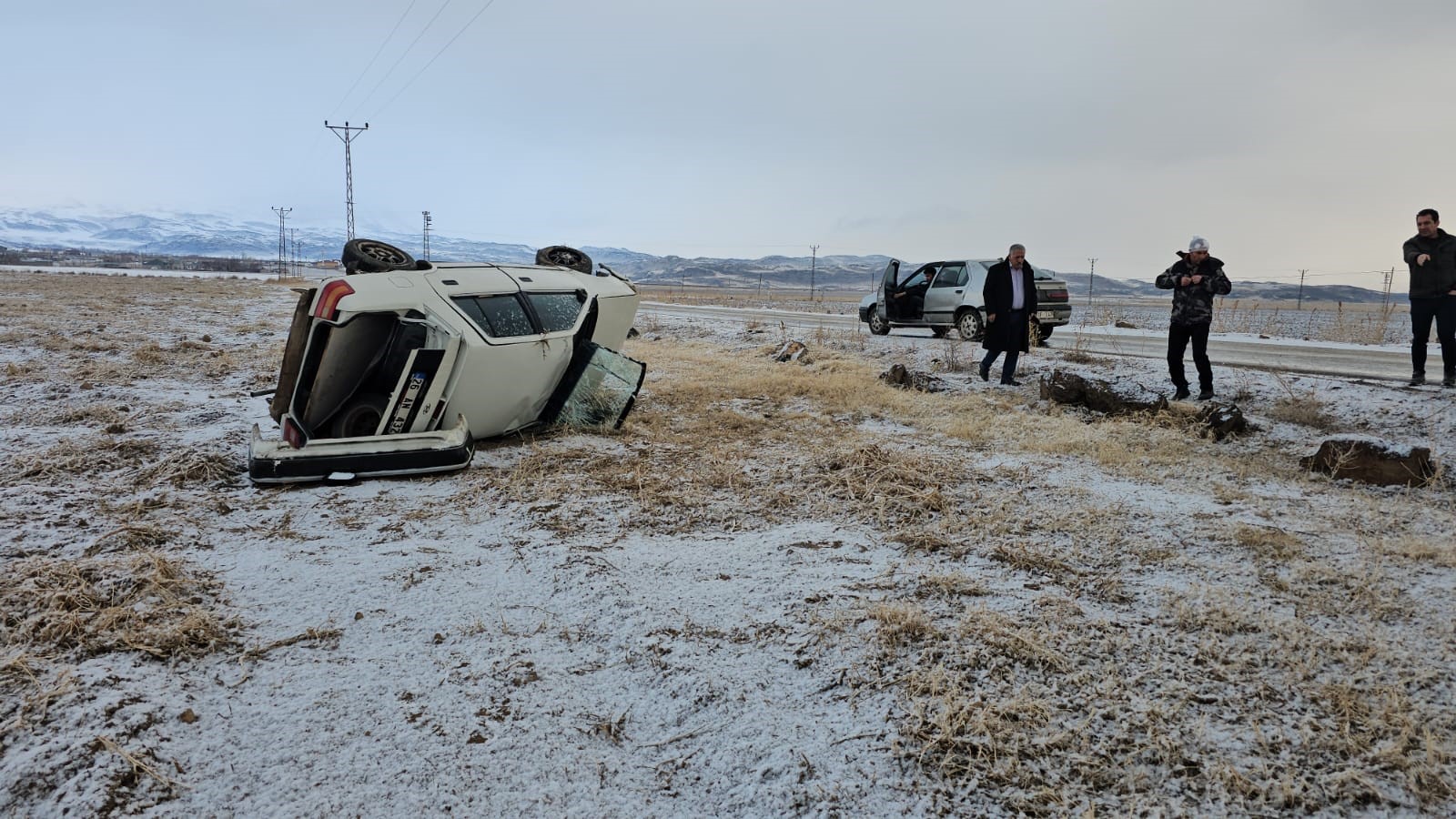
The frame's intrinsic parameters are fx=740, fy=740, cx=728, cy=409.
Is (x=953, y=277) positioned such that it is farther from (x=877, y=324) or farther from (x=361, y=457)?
(x=361, y=457)

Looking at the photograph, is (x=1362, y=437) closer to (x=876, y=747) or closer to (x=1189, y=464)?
(x=1189, y=464)

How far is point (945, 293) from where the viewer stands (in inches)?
590

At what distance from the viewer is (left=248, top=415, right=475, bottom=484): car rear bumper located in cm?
504

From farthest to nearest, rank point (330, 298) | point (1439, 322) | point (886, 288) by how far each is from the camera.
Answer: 1. point (886, 288)
2. point (1439, 322)
3. point (330, 298)

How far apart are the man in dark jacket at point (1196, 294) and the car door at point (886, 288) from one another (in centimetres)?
786

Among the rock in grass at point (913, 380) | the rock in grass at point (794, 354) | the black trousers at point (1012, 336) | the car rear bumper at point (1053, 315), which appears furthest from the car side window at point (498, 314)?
the car rear bumper at point (1053, 315)

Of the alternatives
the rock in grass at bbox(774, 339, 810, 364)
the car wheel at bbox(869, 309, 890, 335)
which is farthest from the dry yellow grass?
the car wheel at bbox(869, 309, 890, 335)

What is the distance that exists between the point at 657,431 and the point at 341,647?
13.9 ft

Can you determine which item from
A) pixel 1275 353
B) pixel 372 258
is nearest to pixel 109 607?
pixel 372 258

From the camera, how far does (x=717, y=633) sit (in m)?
3.13

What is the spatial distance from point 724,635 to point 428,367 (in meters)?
3.39

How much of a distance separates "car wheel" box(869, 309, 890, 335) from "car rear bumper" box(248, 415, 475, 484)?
39.6 feet

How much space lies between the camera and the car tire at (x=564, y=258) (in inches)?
311

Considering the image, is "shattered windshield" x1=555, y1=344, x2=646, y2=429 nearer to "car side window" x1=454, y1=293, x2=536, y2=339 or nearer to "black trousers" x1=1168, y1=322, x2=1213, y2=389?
"car side window" x1=454, y1=293, x2=536, y2=339
